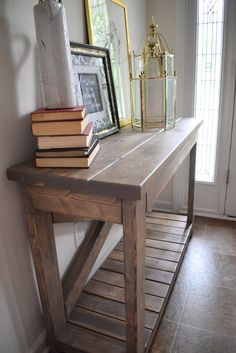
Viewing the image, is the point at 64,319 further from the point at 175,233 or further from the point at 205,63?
the point at 205,63

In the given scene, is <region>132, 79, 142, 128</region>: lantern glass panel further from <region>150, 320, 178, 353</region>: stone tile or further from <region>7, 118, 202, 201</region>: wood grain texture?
<region>150, 320, 178, 353</region>: stone tile

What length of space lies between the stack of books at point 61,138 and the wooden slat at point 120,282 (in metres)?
0.89

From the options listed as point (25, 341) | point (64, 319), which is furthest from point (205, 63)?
point (25, 341)

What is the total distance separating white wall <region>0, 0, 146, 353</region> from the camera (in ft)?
2.98

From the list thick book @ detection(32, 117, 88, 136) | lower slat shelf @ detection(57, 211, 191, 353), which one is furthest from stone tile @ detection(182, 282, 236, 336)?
thick book @ detection(32, 117, 88, 136)

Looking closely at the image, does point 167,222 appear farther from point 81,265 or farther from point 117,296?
point 81,265

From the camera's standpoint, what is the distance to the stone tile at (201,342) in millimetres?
1246

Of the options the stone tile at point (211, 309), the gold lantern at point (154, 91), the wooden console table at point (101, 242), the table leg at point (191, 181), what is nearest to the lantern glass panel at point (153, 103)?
the gold lantern at point (154, 91)

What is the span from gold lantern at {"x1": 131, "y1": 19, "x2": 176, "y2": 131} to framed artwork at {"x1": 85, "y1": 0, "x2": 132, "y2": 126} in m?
0.09

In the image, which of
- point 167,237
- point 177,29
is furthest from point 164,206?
point 177,29

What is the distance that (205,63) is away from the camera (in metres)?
2.05

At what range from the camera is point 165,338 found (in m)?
1.31

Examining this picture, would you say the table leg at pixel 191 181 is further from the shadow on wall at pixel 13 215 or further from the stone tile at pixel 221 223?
the shadow on wall at pixel 13 215

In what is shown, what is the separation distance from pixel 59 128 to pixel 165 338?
3.62 feet
